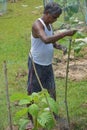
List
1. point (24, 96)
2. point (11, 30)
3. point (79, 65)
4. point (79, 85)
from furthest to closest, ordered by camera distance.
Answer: point (11, 30) < point (79, 65) < point (79, 85) < point (24, 96)

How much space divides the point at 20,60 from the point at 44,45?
3.78 m

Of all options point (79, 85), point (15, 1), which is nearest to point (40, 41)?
point (79, 85)

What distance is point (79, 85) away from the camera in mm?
6625

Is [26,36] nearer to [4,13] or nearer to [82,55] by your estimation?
[82,55]

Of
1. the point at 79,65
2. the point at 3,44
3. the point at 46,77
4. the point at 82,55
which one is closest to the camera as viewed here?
the point at 46,77

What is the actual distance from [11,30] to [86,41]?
7629 millimetres

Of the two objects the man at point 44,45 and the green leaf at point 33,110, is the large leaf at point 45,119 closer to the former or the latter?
the green leaf at point 33,110

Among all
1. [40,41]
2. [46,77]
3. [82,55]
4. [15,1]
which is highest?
[40,41]

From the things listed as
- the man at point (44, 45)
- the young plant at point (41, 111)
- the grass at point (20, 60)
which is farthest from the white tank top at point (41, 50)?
the young plant at point (41, 111)

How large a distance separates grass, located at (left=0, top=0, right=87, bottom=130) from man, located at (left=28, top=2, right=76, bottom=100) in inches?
26.0

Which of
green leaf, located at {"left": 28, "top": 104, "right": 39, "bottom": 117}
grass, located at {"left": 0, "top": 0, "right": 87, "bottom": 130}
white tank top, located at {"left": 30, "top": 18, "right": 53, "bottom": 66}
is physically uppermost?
green leaf, located at {"left": 28, "top": 104, "right": 39, "bottom": 117}

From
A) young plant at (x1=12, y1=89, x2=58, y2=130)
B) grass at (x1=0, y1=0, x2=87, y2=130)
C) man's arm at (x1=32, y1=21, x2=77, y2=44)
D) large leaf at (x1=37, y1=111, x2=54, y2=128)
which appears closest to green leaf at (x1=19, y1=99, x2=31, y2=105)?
young plant at (x1=12, y1=89, x2=58, y2=130)

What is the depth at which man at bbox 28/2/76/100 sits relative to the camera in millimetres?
4191

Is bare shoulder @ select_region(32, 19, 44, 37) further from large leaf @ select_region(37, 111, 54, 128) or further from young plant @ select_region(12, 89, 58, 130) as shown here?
large leaf @ select_region(37, 111, 54, 128)
